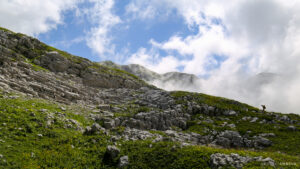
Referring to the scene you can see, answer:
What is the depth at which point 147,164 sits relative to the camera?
781 inches

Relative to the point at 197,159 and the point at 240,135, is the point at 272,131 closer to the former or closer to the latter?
the point at 240,135

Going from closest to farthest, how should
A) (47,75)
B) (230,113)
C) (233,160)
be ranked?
1. (233,160)
2. (230,113)
3. (47,75)

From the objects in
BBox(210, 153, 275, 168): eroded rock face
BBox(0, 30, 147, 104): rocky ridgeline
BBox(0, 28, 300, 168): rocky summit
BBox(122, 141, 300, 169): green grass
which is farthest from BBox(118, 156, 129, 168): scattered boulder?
BBox(0, 30, 147, 104): rocky ridgeline

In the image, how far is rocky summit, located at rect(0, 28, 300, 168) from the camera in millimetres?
18562

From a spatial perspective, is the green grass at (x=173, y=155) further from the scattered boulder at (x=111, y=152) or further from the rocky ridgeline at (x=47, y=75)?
the rocky ridgeline at (x=47, y=75)

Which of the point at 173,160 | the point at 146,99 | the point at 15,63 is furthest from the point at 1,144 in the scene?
the point at 146,99

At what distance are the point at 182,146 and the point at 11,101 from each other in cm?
2593

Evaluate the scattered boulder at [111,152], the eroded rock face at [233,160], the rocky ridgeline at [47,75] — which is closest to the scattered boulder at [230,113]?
the eroded rock face at [233,160]

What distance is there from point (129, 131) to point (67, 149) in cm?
1011

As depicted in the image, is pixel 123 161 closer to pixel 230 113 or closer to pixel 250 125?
pixel 250 125

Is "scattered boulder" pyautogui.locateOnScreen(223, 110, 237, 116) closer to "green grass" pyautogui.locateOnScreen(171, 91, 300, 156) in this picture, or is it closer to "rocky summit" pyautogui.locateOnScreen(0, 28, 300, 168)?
"rocky summit" pyautogui.locateOnScreen(0, 28, 300, 168)

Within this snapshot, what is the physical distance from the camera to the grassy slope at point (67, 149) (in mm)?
17891

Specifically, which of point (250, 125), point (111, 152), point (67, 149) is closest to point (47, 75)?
point (67, 149)

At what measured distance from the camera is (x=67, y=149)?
2078 centimetres
